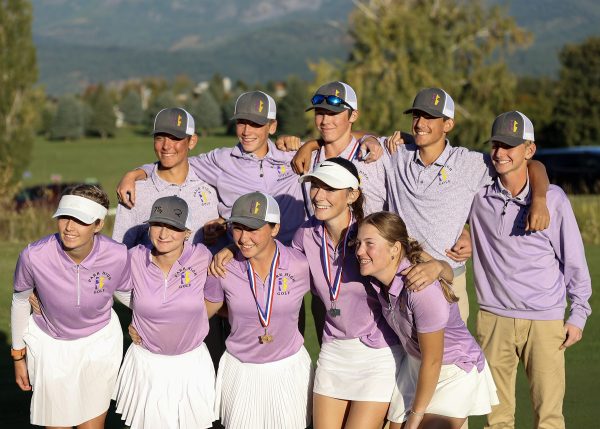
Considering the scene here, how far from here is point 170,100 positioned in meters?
84.8

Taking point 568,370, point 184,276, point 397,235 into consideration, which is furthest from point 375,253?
point 568,370

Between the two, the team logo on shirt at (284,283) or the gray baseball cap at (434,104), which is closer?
the team logo on shirt at (284,283)

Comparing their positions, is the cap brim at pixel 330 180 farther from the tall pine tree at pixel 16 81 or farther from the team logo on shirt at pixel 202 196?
the tall pine tree at pixel 16 81

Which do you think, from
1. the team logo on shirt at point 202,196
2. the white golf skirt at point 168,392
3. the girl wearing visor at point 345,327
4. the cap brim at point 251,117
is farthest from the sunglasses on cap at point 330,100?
the white golf skirt at point 168,392

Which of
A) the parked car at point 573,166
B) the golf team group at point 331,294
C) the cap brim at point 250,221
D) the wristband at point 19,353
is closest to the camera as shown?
the golf team group at point 331,294

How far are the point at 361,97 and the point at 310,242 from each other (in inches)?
1748

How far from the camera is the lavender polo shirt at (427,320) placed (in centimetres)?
503

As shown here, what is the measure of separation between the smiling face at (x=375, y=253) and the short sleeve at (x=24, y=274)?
1877mm

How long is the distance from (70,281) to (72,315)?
20cm

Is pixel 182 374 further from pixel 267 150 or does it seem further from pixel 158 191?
pixel 267 150

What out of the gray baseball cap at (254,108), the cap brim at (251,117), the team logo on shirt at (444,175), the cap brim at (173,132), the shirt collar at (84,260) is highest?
the gray baseball cap at (254,108)

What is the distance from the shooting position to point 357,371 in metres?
5.58

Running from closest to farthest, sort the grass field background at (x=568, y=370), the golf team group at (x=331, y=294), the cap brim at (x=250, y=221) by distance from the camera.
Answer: the golf team group at (x=331, y=294), the cap brim at (x=250, y=221), the grass field background at (x=568, y=370)

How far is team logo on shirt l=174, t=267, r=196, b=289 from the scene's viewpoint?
5.66 meters
